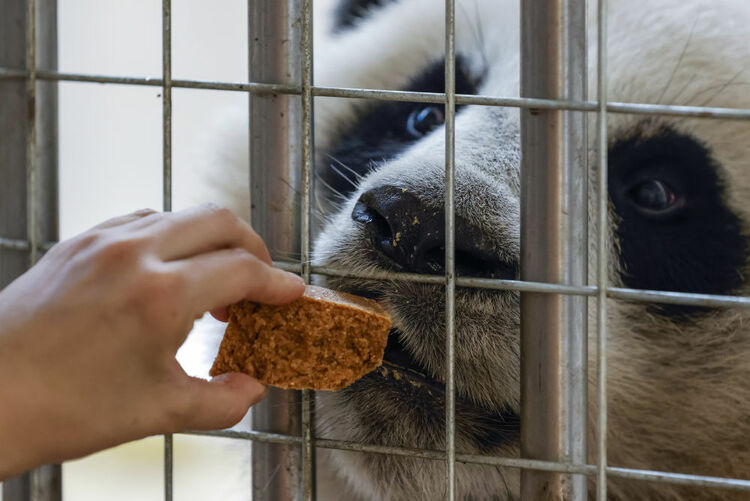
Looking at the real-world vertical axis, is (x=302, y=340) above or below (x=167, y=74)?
below

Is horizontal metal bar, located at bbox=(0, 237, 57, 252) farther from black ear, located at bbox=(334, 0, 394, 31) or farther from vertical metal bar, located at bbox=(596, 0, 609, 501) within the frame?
black ear, located at bbox=(334, 0, 394, 31)

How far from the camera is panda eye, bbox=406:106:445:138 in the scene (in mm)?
1468

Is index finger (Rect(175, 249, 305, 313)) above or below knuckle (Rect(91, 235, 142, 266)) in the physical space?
below

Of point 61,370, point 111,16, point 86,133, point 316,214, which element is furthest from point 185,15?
point 61,370

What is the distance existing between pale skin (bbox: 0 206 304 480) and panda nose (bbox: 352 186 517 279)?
0.28 metres

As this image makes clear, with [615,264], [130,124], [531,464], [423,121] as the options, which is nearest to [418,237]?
[531,464]

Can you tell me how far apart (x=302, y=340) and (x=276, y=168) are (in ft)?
0.54

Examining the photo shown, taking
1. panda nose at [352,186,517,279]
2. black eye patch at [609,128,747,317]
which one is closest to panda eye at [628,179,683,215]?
black eye patch at [609,128,747,317]

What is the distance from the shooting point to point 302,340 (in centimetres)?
73

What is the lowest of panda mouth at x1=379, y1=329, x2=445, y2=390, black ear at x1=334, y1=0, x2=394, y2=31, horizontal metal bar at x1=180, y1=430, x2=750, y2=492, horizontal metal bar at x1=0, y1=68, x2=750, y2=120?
horizontal metal bar at x1=180, y1=430, x2=750, y2=492

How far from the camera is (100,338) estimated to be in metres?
0.61

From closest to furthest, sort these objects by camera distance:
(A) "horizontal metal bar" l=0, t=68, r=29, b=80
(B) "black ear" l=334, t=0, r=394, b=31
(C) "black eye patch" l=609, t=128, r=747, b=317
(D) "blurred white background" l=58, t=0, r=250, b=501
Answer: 1. (A) "horizontal metal bar" l=0, t=68, r=29, b=80
2. (C) "black eye patch" l=609, t=128, r=747, b=317
3. (B) "black ear" l=334, t=0, r=394, b=31
4. (D) "blurred white background" l=58, t=0, r=250, b=501

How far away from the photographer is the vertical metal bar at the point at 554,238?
713 millimetres

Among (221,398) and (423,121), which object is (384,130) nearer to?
(423,121)
